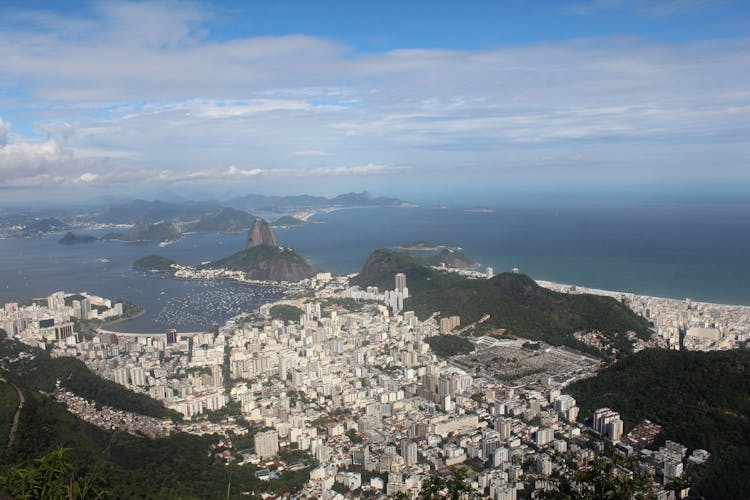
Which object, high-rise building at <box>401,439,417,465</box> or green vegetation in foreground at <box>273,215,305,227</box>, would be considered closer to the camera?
high-rise building at <box>401,439,417,465</box>

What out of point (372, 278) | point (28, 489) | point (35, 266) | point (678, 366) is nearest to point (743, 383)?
point (678, 366)

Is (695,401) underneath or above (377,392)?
above

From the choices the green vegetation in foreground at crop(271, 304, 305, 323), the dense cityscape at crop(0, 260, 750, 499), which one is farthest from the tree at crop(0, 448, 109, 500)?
the green vegetation in foreground at crop(271, 304, 305, 323)

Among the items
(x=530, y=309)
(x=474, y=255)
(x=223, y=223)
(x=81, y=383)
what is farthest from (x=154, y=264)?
(x=530, y=309)

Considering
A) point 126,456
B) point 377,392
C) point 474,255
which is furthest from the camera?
point 474,255

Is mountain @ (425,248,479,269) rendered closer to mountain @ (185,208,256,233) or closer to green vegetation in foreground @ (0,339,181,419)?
green vegetation in foreground @ (0,339,181,419)

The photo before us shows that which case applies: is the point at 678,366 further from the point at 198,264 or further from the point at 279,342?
the point at 198,264

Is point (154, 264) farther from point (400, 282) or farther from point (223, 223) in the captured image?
point (223, 223)
